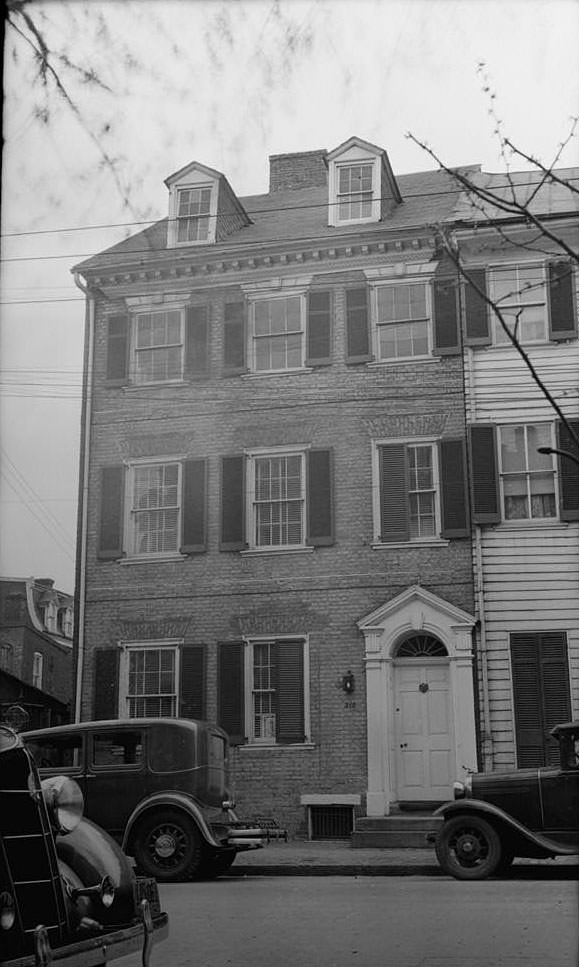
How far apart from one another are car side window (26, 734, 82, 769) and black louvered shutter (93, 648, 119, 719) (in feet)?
0.76

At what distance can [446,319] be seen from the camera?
6.76m

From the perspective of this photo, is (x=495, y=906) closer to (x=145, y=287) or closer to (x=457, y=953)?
(x=457, y=953)

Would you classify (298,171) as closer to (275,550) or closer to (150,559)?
(275,550)

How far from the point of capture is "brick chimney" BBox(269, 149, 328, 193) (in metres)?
5.80

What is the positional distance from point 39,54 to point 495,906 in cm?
462

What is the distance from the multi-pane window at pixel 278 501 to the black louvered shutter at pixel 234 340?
577 mm

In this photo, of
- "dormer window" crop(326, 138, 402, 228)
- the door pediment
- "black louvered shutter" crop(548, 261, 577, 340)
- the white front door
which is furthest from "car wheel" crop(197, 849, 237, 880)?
"dormer window" crop(326, 138, 402, 228)

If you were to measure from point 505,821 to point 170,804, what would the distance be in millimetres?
2260

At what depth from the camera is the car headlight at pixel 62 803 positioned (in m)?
3.70

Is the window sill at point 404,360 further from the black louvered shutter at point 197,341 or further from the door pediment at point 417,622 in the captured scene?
the door pediment at point 417,622

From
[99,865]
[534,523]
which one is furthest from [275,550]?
[99,865]

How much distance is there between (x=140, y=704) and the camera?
740cm

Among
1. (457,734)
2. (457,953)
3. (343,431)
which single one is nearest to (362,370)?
(343,431)

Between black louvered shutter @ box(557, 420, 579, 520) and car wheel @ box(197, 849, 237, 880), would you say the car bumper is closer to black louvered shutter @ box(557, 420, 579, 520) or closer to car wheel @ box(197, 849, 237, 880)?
car wheel @ box(197, 849, 237, 880)
